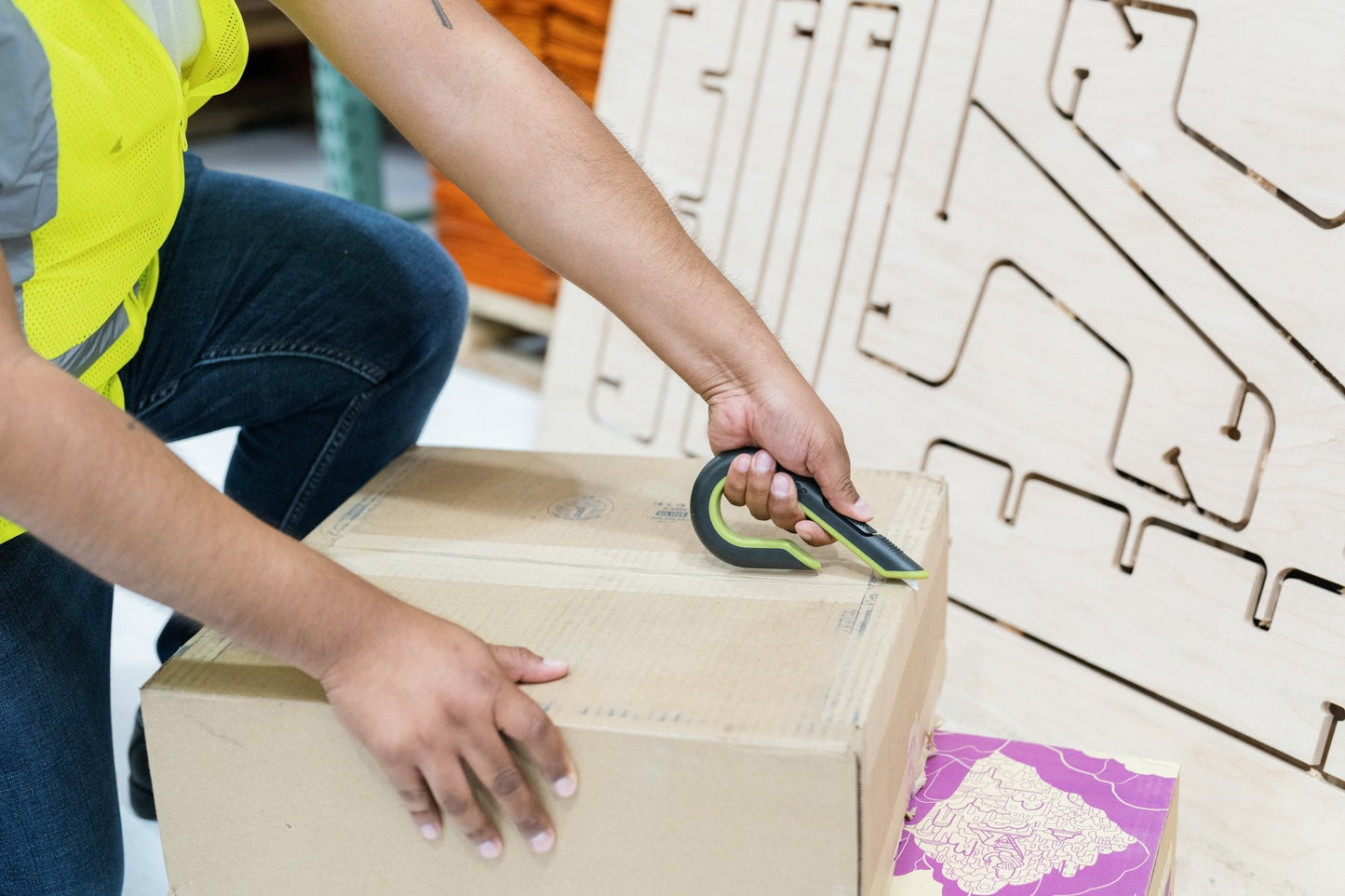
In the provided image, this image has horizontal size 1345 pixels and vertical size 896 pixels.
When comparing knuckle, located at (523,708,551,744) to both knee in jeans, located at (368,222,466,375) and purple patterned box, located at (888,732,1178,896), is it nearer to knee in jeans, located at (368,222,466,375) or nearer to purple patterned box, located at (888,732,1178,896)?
purple patterned box, located at (888,732,1178,896)

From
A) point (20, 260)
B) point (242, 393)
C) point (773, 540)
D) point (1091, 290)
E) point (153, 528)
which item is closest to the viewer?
point (153, 528)

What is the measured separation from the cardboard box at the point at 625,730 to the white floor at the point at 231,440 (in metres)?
0.39

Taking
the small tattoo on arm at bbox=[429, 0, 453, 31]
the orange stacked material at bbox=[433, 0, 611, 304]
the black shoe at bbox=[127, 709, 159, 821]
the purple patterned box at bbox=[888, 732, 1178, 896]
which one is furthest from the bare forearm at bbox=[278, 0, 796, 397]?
the orange stacked material at bbox=[433, 0, 611, 304]

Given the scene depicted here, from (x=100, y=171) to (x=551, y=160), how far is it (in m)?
0.29

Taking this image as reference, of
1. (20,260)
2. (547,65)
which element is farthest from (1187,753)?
(547,65)

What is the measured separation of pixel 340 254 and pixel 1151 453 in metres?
0.75

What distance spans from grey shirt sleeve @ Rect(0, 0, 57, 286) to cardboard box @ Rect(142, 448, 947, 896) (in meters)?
0.26

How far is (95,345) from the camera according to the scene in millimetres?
774

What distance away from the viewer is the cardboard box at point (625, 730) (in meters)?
0.61

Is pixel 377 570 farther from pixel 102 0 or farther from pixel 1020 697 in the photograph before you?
pixel 1020 697

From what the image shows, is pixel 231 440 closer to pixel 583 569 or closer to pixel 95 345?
pixel 95 345

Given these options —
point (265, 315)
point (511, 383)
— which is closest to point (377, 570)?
point (265, 315)

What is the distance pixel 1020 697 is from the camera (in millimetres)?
1160

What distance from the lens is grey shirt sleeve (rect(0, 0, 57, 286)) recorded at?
2.05 feet
